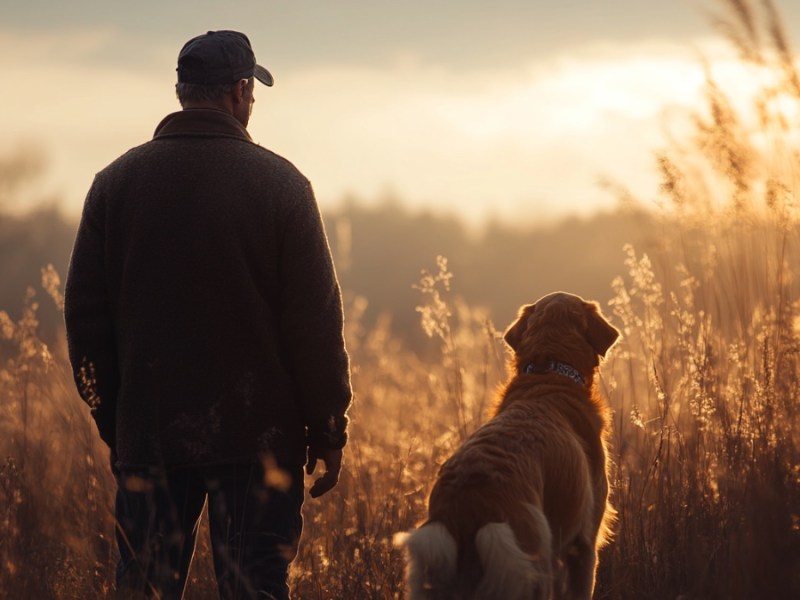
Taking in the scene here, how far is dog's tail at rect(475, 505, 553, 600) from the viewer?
3176 mm

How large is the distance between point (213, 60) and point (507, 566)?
1.98 metres

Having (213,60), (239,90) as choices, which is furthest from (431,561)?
(213,60)

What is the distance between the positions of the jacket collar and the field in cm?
180

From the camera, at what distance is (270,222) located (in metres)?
3.29

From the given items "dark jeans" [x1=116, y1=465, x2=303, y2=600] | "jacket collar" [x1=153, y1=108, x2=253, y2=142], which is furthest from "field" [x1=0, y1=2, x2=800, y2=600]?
"jacket collar" [x1=153, y1=108, x2=253, y2=142]

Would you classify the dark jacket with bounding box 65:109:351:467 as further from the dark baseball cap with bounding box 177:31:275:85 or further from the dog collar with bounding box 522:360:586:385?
the dog collar with bounding box 522:360:586:385

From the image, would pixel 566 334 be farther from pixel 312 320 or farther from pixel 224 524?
pixel 224 524

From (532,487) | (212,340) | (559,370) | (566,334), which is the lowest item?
(532,487)

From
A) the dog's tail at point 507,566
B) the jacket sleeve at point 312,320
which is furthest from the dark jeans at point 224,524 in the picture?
the dog's tail at point 507,566

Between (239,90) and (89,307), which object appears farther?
(239,90)

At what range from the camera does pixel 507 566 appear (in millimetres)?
3168

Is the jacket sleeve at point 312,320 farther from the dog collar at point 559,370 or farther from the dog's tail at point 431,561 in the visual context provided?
the dog collar at point 559,370

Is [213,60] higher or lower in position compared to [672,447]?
higher

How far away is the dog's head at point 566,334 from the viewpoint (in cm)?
459
